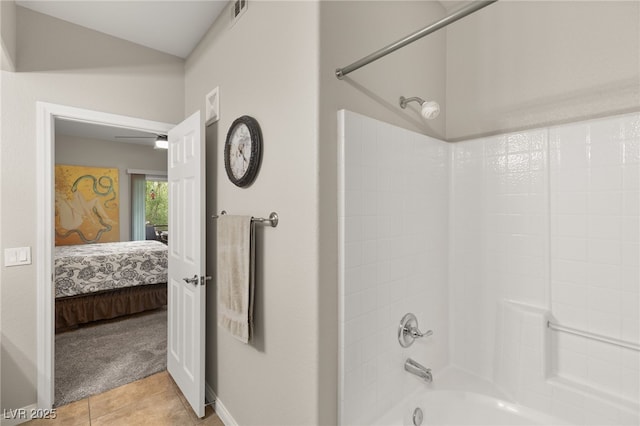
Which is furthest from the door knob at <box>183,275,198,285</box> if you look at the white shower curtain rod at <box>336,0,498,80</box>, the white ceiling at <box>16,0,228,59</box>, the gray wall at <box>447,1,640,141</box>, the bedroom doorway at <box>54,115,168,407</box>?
the gray wall at <box>447,1,640,141</box>

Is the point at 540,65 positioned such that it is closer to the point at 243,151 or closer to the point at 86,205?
the point at 243,151

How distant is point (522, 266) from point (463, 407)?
32.9 inches

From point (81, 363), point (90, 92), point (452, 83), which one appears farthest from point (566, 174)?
point (81, 363)

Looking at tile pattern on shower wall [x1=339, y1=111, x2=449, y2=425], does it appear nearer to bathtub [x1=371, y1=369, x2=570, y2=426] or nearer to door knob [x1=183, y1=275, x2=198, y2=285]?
bathtub [x1=371, y1=369, x2=570, y2=426]

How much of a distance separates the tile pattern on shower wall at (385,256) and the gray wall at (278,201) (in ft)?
0.49

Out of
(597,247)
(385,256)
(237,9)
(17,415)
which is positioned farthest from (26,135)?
(597,247)

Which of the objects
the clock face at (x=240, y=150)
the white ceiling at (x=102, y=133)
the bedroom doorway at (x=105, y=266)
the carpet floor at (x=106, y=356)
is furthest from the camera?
the white ceiling at (x=102, y=133)

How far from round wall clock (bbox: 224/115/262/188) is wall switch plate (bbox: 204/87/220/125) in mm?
307

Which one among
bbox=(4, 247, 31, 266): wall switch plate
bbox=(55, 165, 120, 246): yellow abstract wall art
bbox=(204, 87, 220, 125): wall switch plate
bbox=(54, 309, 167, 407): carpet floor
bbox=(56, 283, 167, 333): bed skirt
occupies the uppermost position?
bbox=(204, 87, 220, 125): wall switch plate

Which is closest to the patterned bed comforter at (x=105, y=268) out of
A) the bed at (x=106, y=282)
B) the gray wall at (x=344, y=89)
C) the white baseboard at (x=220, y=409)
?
the bed at (x=106, y=282)

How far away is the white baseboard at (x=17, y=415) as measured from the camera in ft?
6.09

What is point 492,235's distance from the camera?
1729 millimetres

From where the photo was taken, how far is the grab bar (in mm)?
1294

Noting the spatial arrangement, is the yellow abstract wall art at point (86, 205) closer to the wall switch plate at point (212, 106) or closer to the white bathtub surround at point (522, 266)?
the wall switch plate at point (212, 106)
